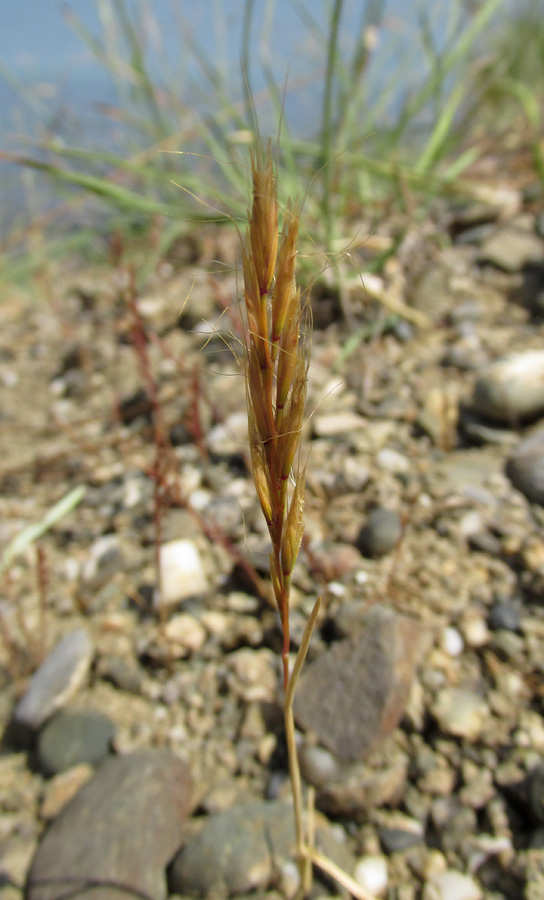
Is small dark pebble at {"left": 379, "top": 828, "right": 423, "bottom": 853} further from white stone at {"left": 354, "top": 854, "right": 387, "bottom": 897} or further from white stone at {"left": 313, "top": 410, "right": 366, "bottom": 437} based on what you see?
white stone at {"left": 313, "top": 410, "right": 366, "bottom": 437}

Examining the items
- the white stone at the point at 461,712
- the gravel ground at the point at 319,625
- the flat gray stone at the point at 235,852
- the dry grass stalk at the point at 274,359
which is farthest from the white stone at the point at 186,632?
the dry grass stalk at the point at 274,359

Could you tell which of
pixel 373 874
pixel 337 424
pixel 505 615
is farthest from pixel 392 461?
pixel 373 874

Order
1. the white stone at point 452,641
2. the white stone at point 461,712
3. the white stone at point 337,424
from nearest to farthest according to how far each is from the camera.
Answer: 1. the white stone at point 461,712
2. the white stone at point 452,641
3. the white stone at point 337,424

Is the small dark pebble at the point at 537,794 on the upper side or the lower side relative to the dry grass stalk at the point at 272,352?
lower

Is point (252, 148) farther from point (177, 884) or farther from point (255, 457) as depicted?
point (177, 884)

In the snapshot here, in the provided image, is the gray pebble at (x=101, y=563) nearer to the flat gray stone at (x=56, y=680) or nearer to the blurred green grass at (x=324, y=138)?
the flat gray stone at (x=56, y=680)

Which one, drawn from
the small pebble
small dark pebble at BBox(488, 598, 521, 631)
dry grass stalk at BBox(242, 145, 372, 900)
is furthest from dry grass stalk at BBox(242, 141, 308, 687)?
the small pebble

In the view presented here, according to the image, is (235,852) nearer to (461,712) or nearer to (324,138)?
(461,712)

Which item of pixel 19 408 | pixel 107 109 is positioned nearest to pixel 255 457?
pixel 19 408
